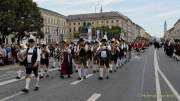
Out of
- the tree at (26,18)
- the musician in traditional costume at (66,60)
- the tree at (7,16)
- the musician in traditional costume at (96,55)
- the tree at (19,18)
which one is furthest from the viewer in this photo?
the tree at (26,18)

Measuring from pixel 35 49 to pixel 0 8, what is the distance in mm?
54873

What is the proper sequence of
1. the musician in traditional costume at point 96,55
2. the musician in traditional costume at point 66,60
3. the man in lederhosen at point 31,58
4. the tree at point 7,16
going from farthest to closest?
the tree at point 7,16, the musician in traditional costume at point 96,55, the musician in traditional costume at point 66,60, the man in lederhosen at point 31,58

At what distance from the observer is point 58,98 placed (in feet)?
45.1

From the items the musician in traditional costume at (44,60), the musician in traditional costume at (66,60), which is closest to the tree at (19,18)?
the musician in traditional costume at (44,60)

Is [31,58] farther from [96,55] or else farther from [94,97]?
[96,55]

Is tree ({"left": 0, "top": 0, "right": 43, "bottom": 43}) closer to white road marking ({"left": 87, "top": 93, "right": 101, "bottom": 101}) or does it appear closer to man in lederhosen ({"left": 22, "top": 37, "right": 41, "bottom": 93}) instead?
man in lederhosen ({"left": 22, "top": 37, "right": 41, "bottom": 93})

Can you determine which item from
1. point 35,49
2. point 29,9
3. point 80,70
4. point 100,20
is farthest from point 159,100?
point 100,20

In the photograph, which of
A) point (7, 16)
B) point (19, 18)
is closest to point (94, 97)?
Answer: point (7, 16)

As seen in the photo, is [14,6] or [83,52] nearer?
[83,52]

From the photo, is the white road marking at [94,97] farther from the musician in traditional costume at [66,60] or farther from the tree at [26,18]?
the tree at [26,18]

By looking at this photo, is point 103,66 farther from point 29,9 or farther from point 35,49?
A: point 29,9

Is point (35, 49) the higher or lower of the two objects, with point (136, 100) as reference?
higher

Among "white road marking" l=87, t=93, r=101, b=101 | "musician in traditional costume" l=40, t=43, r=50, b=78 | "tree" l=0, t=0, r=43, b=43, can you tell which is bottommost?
"white road marking" l=87, t=93, r=101, b=101

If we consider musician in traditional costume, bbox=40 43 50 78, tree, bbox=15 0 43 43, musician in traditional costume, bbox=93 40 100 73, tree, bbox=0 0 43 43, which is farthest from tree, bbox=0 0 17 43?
musician in traditional costume, bbox=40 43 50 78
